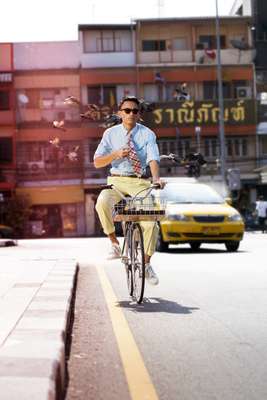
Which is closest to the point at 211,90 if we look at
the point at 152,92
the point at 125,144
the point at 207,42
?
the point at 207,42

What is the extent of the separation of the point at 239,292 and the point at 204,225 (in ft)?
28.0

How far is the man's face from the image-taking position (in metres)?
7.29

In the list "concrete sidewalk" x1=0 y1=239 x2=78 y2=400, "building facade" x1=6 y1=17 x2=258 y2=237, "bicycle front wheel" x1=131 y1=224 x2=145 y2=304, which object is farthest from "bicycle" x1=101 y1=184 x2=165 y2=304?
"building facade" x1=6 y1=17 x2=258 y2=237

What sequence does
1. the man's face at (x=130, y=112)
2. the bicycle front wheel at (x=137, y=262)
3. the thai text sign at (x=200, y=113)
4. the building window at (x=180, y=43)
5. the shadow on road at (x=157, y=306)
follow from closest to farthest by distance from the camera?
the shadow on road at (x=157, y=306)
the bicycle front wheel at (x=137, y=262)
the man's face at (x=130, y=112)
the thai text sign at (x=200, y=113)
the building window at (x=180, y=43)

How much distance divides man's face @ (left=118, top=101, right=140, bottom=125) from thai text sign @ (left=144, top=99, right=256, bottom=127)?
4154 cm

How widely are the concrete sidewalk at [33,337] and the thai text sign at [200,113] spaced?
1602 inches

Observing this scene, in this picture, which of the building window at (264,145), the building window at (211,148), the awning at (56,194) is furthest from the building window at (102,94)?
the building window at (264,145)

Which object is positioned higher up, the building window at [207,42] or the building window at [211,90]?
the building window at [207,42]

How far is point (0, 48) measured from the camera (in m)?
48.8

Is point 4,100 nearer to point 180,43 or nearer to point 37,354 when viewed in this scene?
point 180,43

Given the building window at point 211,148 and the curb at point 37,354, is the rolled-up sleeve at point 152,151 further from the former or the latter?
the building window at point 211,148

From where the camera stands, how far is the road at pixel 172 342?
13.2ft

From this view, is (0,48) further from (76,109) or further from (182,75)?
(182,75)

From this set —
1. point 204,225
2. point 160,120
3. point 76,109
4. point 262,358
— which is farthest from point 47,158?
point 262,358
